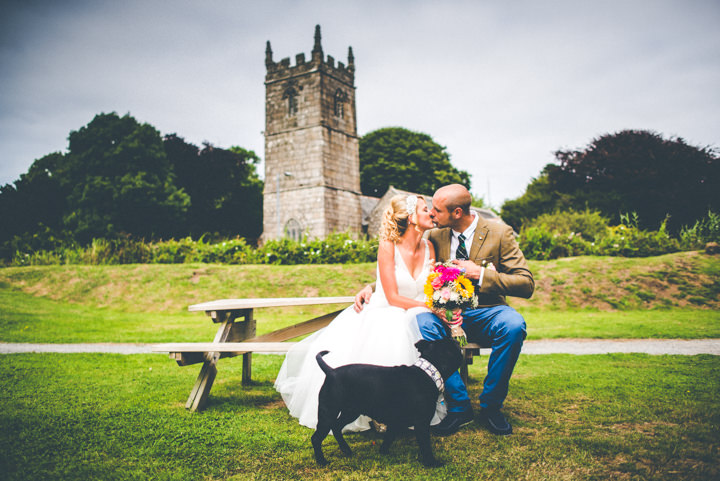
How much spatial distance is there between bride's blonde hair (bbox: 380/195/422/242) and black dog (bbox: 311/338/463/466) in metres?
1.52

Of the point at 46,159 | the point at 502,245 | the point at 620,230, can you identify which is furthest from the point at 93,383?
the point at 46,159

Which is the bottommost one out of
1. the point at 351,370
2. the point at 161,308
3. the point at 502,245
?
the point at 161,308

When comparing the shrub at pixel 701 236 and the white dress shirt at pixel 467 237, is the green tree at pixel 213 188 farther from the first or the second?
the white dress shirt at pixel 467 237

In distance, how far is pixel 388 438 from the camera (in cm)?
307

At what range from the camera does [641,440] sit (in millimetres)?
3141

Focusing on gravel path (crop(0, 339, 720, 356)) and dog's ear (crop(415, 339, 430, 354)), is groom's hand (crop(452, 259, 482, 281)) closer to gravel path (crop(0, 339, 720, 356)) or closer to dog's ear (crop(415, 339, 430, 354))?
dog's ear (crop(415, 339, 430, 354))

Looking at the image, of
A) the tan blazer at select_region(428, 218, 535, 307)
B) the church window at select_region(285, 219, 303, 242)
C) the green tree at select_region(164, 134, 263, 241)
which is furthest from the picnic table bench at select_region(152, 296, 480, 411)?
the green tree at select_region(164, 134, 263, 241)

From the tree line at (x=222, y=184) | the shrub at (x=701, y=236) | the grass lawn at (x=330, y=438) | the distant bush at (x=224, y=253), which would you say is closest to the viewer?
the grass lawn at (x=330, y=438)

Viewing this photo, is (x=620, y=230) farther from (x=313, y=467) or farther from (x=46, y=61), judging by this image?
(x=46, y=61)

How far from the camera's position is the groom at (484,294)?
Result: 354 centimetres

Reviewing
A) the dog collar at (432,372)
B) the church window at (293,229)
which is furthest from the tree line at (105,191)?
the dog collar at (432,372)

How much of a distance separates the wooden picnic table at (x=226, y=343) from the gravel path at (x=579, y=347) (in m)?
2.68

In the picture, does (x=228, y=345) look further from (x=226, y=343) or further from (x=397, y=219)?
(x=397, y=219)

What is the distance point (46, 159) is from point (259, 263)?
128ft
